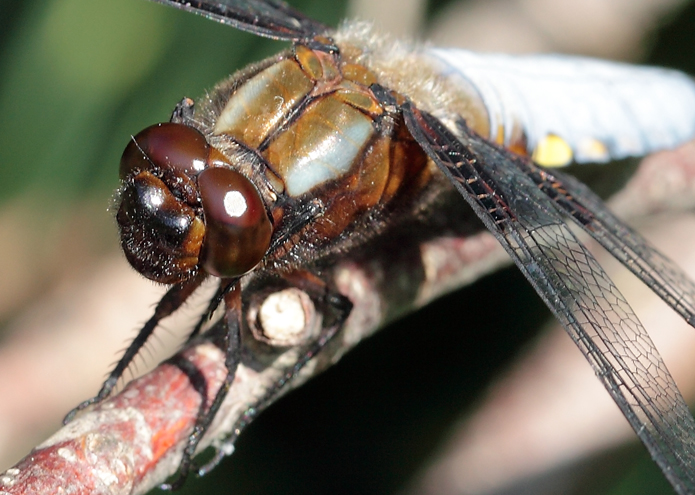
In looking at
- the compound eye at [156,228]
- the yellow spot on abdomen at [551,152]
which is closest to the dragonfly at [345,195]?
the compound eye at [156,228]

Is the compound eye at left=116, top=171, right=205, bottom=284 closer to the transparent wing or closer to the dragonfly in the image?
the dragonfly

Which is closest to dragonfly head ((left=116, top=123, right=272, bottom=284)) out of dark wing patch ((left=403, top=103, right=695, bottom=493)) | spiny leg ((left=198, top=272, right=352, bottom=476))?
spiny leg ((left=198, top=272, right=352, bottom=476))

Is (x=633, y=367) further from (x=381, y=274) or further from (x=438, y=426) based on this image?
(x=438, y=426)

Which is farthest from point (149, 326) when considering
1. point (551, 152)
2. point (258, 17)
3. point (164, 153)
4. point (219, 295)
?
point (551, 152)

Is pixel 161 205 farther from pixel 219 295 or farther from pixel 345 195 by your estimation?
pixel 345 195

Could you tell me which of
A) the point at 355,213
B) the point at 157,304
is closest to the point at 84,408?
the point at 157,304

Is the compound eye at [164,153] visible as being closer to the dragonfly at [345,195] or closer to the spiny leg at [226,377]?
the dragonfly at [345,195]
